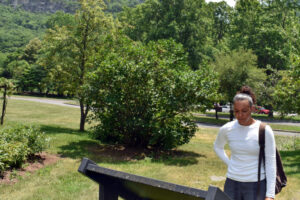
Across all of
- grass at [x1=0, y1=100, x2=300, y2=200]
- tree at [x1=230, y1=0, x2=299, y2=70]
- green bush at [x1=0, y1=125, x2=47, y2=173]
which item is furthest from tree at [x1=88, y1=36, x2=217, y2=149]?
tree at [x1=230, y1=0, x2=299, y2=70]

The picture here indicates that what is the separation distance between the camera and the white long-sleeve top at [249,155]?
3.00 metres

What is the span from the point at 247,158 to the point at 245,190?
333mm

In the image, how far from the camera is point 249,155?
3135mm

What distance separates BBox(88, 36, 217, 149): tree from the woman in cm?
760

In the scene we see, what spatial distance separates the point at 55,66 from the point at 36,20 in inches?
6088

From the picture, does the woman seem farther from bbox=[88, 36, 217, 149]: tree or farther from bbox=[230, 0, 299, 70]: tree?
bbox=[230, 0, 299, 70]: tree

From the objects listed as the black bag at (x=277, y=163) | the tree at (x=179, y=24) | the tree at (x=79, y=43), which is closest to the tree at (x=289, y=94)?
the tree at (x=79, y=43)

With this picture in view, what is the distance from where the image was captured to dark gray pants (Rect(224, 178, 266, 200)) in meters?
3.10

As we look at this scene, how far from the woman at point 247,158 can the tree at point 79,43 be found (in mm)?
13579

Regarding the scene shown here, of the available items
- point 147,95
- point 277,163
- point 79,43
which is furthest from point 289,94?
point 277,163

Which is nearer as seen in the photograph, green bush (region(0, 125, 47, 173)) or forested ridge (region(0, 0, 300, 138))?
green bush (region(0, 125, 47, 173))

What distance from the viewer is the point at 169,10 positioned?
36094 mm

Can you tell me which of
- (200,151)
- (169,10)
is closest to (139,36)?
Result: (169,10)

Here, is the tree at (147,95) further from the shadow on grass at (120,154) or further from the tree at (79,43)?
the tree at (79,43)
